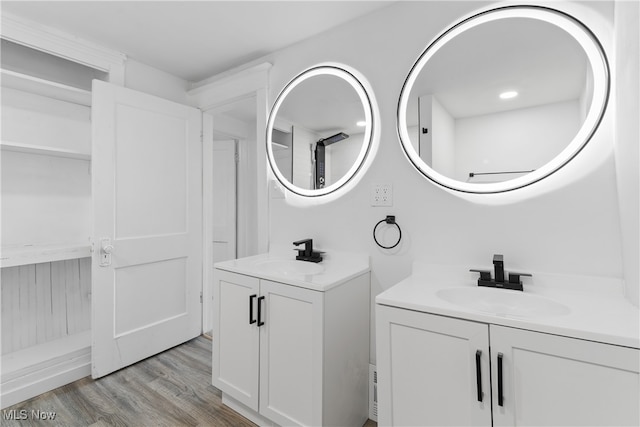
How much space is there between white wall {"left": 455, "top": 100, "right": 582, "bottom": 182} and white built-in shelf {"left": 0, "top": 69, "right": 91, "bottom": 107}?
2.51 meters

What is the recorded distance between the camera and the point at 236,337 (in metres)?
1.67

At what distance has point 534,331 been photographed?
88cm

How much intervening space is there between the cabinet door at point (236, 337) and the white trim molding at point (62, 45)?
1791 millimetres

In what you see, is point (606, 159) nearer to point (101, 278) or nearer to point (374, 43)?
point (374, 43)

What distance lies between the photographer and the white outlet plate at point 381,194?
1.66m

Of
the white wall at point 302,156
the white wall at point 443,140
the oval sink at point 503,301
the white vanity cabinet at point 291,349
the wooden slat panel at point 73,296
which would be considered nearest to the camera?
the oval sink at point 503,301

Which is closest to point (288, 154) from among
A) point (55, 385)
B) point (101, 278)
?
point (101, 278)

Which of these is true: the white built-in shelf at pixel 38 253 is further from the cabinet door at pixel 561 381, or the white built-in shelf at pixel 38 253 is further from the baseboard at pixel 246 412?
the cabinet door at pixel 561 381

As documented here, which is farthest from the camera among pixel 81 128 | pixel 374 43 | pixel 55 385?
pixel 81 128

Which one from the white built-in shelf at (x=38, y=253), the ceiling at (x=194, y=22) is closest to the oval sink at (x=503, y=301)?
the ceiling at (x=194, y=22)

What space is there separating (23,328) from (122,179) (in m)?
1.25

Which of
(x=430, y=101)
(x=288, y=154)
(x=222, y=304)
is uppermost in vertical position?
(x=430, y=101)

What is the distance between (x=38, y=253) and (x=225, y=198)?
177cm

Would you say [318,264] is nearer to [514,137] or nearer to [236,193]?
[514,137]
